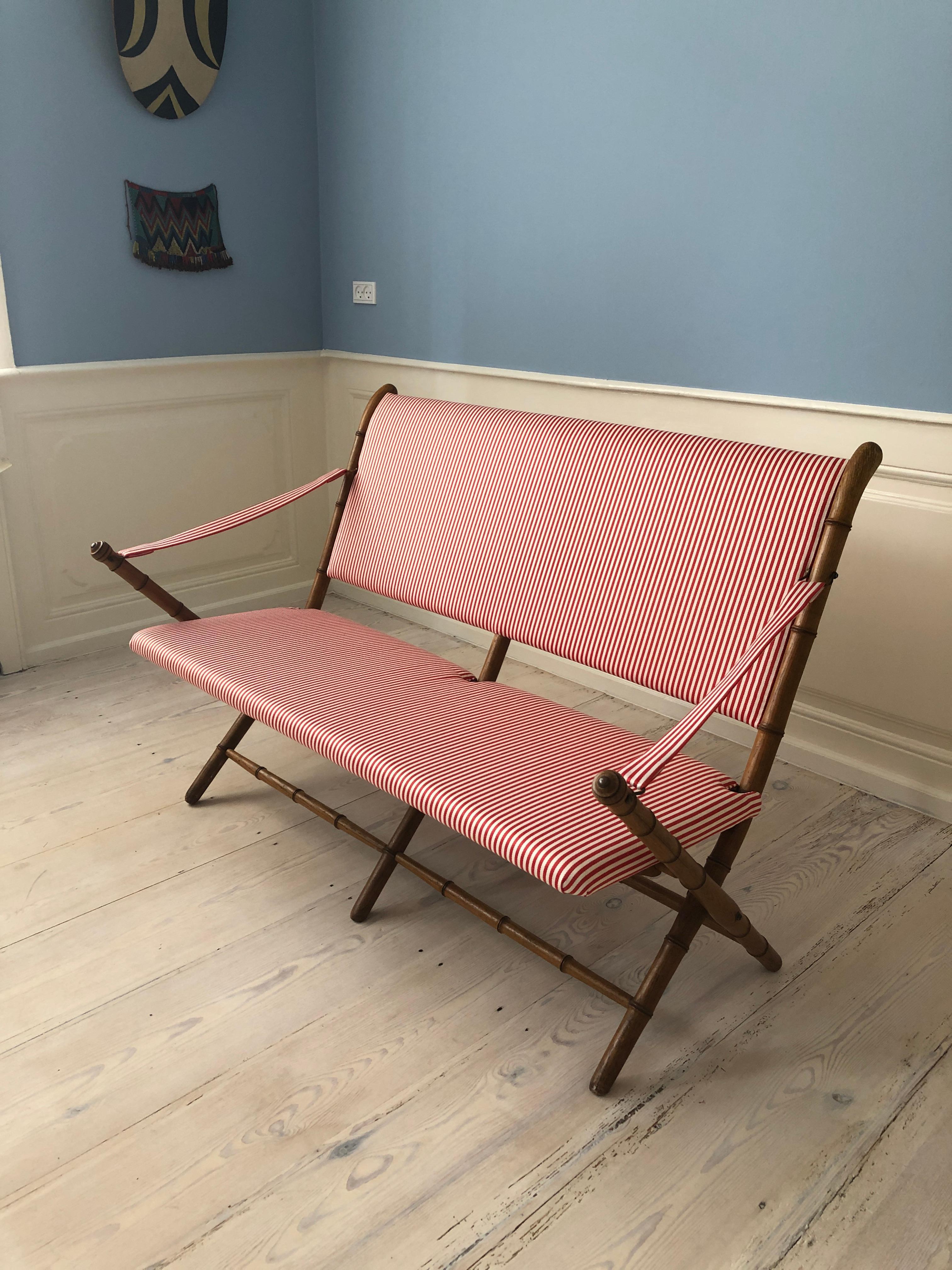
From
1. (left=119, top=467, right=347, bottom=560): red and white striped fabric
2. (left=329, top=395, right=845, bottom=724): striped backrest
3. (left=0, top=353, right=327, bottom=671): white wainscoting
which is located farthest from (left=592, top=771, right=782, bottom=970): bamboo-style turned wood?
(left=0, top=353, right=327, bottom=671): white wainscoting

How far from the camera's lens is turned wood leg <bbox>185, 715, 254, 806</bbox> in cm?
248

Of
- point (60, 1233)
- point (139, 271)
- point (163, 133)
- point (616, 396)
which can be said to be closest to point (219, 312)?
point (139, 271)

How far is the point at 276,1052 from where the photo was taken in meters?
1.71

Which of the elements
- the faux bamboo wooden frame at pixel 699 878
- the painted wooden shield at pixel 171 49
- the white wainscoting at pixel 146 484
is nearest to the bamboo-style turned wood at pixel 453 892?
the faux bamboo wooden frame at pixel 699 878

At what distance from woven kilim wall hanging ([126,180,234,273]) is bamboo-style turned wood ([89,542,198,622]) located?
4.70 ft

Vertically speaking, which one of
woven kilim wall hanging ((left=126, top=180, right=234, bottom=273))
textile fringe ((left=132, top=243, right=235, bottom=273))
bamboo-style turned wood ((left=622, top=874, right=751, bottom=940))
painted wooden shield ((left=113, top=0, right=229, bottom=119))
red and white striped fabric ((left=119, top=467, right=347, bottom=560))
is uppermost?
painted wooden shield ((left=113, top=0, right=229, bottom=119))

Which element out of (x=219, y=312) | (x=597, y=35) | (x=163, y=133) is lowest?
(x=219, y=312)

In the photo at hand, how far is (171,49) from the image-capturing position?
10.3 ft

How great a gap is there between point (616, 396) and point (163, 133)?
5.63 feet

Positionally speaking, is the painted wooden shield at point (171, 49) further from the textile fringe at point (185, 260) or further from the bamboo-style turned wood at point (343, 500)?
the bamboo-style turned wood at point (343, 500)

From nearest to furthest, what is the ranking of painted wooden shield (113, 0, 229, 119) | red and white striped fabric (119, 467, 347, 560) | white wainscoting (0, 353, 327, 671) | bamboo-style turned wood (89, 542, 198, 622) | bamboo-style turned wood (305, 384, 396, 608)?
bamboo-style turned wood (89, 542, 198, 622) < red and white striped fabric (119, 467, 347, 560) < bamboo-style turned wood (305, 384, 396, 608) < painted wooden shield (113, 0, 229, 119) < white wainscoting (0, 353, 327, 671)

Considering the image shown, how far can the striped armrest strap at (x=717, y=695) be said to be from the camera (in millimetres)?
1552

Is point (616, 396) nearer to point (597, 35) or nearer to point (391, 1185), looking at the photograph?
point (597, 35)

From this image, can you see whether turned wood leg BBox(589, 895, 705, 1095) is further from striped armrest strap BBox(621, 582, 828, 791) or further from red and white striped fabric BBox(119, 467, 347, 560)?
red and white striped fabric BBox(119, 467, 347, 560)
